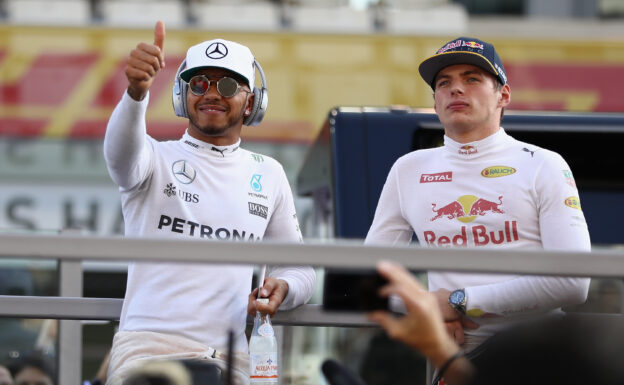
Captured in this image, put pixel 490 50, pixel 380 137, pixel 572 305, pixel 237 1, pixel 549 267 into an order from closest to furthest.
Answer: pixel 549 267, pixel 572 305, pixel 490 50, pixel 380 137, pixel 237 1

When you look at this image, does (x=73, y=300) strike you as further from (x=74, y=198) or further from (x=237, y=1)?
(x=237, y=1)

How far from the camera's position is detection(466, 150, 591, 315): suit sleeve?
209 cm

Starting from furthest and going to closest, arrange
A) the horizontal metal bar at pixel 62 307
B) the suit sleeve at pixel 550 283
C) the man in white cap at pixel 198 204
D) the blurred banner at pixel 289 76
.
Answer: the blurred banner at pixel 289 76 < the horizontal metal bar at pixel 62 307 < the man in white cap at pixel 198 204 < the suit sleeve at pixel 550 283

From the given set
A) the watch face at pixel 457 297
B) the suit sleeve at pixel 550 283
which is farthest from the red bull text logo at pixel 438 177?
the watch face at pixel 457 297

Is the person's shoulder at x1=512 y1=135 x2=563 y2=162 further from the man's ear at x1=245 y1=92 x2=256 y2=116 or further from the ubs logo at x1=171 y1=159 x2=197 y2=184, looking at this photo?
the ubs logo at x1=171 y1=159 x2=197 y2=184

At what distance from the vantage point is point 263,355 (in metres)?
2.23

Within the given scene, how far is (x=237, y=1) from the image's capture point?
8984 millimetres

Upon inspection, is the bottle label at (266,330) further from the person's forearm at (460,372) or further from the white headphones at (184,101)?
the person's forearm at (460,372)

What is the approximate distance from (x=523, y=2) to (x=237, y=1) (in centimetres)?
276

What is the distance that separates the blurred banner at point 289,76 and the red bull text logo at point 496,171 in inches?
212

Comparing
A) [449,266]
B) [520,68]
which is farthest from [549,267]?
[520,68]

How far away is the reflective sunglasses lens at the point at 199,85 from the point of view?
2438 millimetres

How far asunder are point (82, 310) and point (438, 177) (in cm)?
97

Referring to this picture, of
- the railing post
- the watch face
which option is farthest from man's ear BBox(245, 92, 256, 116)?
the railing post
